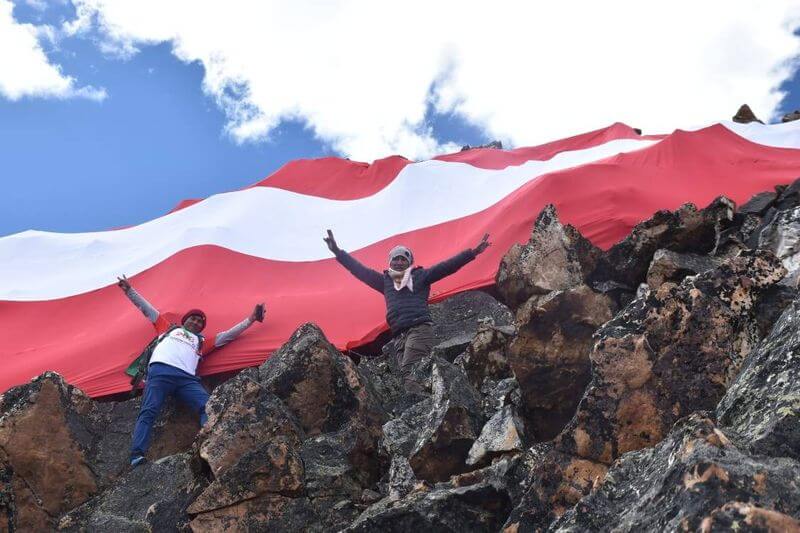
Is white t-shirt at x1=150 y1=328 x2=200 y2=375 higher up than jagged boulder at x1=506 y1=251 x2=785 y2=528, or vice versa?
white t-shirt at x1=150 y1=328 x2=200 y2=375

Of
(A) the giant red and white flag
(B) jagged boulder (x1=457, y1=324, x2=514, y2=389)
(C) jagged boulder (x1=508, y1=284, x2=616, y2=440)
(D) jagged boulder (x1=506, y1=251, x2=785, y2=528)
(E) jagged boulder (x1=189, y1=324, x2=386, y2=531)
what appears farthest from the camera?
(A) the giant red and white flag

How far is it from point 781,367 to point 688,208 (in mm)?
3024

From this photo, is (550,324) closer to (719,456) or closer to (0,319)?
(719,456)

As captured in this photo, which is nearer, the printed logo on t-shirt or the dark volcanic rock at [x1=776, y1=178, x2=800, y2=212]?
the dark volcanic rock at [x1=776, y1=178, x2=800, y2=212]

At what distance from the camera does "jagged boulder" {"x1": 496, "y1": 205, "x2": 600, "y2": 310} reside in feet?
17.3

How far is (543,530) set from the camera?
2.63 metres

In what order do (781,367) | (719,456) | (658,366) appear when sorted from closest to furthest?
(719,456) → (781,367) → (658,366)

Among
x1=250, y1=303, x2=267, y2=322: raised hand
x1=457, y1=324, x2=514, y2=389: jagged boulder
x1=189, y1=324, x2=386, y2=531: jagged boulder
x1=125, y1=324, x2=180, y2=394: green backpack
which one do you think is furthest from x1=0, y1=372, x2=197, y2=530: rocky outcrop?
x1=457, y1=324, x2=514, y2=389: jagged boulder

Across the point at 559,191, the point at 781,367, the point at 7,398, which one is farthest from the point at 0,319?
the point at 781,367

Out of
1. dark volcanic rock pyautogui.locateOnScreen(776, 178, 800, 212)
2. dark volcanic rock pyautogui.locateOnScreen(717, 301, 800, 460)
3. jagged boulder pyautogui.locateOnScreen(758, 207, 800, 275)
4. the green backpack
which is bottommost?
dark volcanic rock pyautogui.locateOnScreen(717, 301, 800, 460)

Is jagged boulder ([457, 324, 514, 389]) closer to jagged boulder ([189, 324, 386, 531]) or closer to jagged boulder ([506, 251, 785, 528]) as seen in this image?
jagged boulder ([189, 324, 386, 531])

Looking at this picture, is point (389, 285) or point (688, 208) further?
point (389, 285)

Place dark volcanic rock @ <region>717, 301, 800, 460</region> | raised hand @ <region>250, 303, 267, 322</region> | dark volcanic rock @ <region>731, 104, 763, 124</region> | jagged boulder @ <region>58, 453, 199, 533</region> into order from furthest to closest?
dark volcanic rock @ <region>731, 104, 763, 124</region>
raised hand @ <region>250, 303, 267, 322</region>
jagged boulder @ <region>58, 453, 199, 533</region>
dark volcanic rock @ <region>717, 301, 800, 460</region>

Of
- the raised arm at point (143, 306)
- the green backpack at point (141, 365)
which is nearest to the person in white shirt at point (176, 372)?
the green backpack at point (141, 365)
